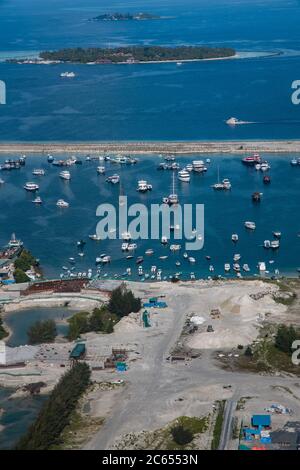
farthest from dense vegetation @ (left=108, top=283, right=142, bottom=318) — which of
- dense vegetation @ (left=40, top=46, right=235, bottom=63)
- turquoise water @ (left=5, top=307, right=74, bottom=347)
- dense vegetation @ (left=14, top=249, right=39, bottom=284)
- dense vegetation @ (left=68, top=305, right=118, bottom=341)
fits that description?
dense vegetation @ (left=40, top=46, right=235, bottom=63)

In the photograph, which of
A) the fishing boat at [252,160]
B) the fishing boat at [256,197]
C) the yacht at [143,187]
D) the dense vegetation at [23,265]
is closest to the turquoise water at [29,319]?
the dense vegetation at [23,265]

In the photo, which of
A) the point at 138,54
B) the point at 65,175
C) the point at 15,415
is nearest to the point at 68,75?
the point at 138,54

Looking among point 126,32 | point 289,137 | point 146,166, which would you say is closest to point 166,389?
point 146,166

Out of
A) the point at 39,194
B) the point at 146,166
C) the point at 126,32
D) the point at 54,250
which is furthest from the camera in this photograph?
the point at 126,32

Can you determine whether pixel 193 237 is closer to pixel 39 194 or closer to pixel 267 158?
pixel 39 194

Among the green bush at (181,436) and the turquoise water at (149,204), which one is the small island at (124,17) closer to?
the turquoise water at (149,204)

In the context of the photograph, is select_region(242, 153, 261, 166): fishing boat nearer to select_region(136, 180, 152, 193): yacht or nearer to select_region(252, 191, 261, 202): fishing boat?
select_region(252, 191, 261, 202): fishing boat
